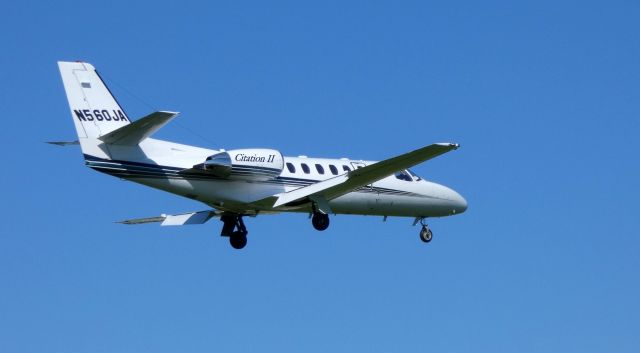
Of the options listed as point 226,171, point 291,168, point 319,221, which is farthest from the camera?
point 291,168

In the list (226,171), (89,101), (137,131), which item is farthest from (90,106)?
(226,171)

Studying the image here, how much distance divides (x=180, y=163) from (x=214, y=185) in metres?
1.30

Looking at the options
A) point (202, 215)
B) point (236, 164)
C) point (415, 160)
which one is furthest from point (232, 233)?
point (415, 160)

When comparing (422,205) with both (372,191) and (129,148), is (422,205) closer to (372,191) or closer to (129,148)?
(372,191)

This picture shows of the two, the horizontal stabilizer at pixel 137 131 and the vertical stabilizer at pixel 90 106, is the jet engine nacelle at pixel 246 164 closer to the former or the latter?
the horizontal stabilizer at pixel 137 131

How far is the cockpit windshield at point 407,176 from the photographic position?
46634 mm

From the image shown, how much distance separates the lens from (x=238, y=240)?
45031 millimetres

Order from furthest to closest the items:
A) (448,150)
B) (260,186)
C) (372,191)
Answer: (372,191) → (260,186) → (448,150)

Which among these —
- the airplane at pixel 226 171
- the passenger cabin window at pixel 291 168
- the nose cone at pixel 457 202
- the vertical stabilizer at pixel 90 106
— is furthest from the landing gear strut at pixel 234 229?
the nose cone at pixel 457 202

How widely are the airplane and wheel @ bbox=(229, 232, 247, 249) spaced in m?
0.03

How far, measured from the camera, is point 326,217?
142ft

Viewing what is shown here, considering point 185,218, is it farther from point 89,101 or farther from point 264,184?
point 89,101

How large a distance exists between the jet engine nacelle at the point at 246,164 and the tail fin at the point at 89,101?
2931 millimetres

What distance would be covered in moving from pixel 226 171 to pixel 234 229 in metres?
4.11
